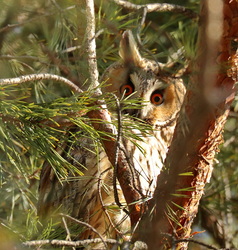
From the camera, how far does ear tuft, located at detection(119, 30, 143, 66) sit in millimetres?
2503

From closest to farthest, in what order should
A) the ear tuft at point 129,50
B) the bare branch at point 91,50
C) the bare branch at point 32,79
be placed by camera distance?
the bare branch at point 32,79 < the bare branch at point 91,50 < the ear tuft at point 129,50

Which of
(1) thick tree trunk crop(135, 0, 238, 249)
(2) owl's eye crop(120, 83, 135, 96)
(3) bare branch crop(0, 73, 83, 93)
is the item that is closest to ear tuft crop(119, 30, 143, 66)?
(2) owl's eye crop(120, 83, 135, 96)

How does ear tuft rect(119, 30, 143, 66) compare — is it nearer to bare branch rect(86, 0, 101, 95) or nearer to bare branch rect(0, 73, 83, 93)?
bare branch rect(86, 0, 101, 95)

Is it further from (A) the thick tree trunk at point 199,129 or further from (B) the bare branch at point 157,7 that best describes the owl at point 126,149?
(A) the thick tree trunk at point 199,129

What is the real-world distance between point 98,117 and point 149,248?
539 mm

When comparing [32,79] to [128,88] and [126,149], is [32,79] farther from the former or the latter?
[128,88]

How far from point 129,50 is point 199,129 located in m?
1.11

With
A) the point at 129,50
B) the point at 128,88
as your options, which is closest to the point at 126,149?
the point at 128,88

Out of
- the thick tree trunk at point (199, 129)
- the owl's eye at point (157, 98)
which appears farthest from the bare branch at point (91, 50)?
the owl's eye at point (157, 98)

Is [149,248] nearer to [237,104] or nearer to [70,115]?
[70,115]

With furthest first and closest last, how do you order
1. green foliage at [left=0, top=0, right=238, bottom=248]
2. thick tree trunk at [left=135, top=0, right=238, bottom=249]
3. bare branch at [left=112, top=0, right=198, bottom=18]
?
bare branch at [left=112, top=0, right=198, bottom=18]
green foliage at [left=0, top=0, right=238, bottom=248]
thick tree trunk at [left=135, top=0, right=238, bottom=249]

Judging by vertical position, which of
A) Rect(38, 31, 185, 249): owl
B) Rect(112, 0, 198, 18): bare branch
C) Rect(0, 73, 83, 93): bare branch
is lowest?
Rect(38, 31, 185, 249): owl

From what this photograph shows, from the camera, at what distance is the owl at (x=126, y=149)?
87.8 inches

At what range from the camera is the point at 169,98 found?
8.61 ft
